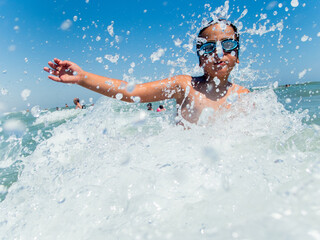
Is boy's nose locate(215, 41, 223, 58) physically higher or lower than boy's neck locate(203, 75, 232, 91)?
higher

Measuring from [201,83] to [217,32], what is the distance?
591mm

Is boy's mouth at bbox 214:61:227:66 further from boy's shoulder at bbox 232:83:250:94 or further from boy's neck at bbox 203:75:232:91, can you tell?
boy's shoulder at bbox 232:83:250:94

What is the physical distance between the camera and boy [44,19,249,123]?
2330 mm

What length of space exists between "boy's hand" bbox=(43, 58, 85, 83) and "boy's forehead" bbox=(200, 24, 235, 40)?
1431 millimetres

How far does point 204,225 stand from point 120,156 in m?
1.18

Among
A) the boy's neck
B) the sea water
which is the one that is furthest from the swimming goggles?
the sea water

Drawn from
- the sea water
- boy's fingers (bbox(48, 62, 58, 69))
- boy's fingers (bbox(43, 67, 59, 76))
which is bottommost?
the sea water

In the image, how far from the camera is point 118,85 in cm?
234

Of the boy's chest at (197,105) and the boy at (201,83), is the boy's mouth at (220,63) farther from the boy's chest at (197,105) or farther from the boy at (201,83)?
the boy's chest at (197,105)

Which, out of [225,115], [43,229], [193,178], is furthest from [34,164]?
[225,115]

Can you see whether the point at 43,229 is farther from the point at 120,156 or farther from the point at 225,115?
the point at 225,115

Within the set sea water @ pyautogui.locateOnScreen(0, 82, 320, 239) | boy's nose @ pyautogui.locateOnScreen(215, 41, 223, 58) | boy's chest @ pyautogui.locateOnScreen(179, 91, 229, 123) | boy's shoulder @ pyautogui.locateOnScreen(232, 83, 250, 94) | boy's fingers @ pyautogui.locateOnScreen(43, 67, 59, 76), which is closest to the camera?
sea water @ pyautogui.locateOnScreen(0, 82, 320, 239)

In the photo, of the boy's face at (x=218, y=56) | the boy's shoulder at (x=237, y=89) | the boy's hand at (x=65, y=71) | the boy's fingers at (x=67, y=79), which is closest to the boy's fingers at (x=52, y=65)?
the boy's hand at (x=65, y=71)

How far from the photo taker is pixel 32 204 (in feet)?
6.09
